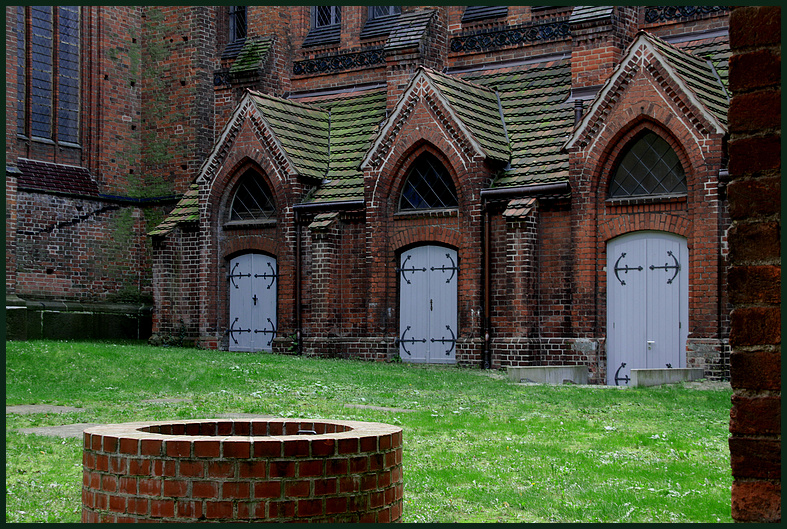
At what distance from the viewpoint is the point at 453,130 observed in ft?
68.7

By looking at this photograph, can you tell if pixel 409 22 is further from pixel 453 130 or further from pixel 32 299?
pixel 32 299

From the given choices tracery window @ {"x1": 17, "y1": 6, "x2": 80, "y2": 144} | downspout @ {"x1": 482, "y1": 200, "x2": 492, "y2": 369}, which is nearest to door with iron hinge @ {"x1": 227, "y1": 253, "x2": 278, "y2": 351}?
downspout @ {"x1": 482, "y1": 200, "x2": 492, "y2": 369}

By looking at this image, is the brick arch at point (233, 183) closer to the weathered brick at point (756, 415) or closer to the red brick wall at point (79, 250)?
the red brick wall at point (79, 250)

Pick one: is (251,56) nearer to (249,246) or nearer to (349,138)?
(349,138)

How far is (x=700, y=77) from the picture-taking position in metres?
19.0

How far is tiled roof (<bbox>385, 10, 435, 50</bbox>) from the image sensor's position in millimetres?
23594

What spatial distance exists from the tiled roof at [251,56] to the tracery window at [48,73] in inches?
171

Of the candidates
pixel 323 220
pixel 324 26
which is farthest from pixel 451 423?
pixel 324 26

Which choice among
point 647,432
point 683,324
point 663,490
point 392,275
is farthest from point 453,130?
point 663,490

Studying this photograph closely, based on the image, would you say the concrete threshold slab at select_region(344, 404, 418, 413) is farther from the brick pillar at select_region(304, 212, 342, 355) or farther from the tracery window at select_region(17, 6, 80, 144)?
the tracery window at select_region(17, 6, 80, 144)

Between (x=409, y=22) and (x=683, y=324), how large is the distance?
998 cm

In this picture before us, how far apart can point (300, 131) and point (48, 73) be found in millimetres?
7205

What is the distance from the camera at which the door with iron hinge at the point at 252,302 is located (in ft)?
78.2

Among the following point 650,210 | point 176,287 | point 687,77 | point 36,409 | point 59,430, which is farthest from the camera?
point 176,287
